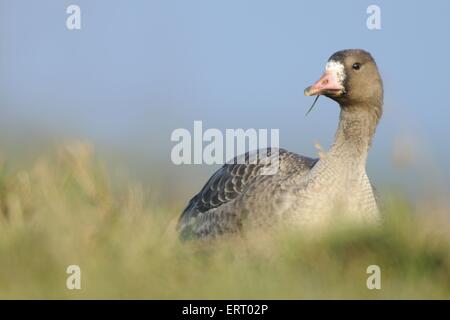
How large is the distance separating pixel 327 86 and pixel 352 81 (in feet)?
0.73

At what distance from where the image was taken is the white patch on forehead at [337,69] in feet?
26.2

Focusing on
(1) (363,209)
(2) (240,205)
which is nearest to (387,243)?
(1) (363,209)

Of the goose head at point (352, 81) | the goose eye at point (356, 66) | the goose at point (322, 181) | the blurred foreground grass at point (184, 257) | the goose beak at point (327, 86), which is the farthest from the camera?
the goose eye at point (356, 66)

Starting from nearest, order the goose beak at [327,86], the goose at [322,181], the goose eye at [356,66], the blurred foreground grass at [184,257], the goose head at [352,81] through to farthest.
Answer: the blurred foreground grass at [184,257]
the goose at [322,181]
the goose beak at [327,86]
the goose head at [352,81]
the goose eye at [356,66]

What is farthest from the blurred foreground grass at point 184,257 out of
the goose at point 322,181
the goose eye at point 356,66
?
the goose eye at point 356,66

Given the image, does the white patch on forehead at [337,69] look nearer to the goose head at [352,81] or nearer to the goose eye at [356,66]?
the goose head at [352,81]

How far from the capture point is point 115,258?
608 cm

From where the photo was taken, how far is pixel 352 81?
8.02m

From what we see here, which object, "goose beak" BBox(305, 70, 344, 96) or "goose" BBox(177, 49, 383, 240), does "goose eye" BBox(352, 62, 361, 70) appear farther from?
"goose beak" BBox(305, 70, 344, 96)

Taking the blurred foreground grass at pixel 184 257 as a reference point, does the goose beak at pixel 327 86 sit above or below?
above

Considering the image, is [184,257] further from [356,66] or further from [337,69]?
[356,66]

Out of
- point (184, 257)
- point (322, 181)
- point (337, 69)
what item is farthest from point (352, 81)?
point (184, 257)
